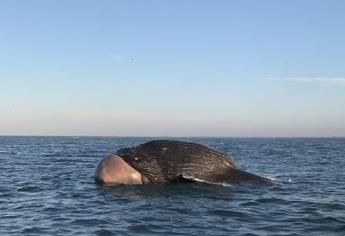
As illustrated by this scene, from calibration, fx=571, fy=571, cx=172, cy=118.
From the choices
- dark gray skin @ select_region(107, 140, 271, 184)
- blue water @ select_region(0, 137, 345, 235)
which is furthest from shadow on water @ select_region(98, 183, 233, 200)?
dark gray skin @ select_region(107, 140, 271, 184)

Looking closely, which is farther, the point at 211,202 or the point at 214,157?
the point at 214,157

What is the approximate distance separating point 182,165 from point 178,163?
14cm

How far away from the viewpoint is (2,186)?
18375 millimetres

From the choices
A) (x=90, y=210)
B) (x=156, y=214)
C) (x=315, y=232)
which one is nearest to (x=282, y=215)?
(x=315, y=232)

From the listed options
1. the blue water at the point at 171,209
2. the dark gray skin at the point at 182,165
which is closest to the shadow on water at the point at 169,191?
Result: the blue water at the point at 171,209

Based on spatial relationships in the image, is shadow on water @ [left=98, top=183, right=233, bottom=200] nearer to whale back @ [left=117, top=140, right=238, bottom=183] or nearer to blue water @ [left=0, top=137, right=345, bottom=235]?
blue water @ [left=0, top=137, right=345, bottom=235]

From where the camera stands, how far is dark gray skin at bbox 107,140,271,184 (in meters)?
16.9

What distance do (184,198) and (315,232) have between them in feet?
14.6

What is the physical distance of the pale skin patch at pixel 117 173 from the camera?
17.1 m

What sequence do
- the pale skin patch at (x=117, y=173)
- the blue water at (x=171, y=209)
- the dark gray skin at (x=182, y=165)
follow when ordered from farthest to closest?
the pale skin patch at (x=117, y=173) < the dark gray skin at (x=182, y=165) < the blue water at (x=171, y=209)

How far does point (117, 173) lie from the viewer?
17078 millimetres

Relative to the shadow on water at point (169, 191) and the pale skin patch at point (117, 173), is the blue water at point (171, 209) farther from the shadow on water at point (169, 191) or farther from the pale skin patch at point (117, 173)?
the pale skin patch at point (117, 173)

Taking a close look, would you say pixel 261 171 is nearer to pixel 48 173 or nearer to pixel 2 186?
pixel 48 173

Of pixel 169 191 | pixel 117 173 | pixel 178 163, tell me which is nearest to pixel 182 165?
pixel 178 163
